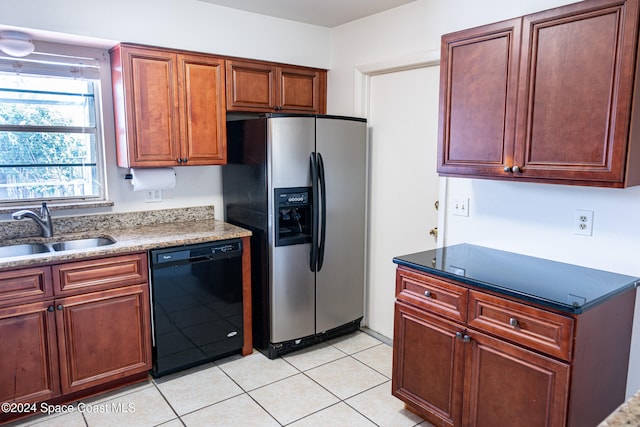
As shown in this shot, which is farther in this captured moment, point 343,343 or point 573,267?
point 343,343

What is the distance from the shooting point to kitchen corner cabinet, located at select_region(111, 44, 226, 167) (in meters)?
2.74

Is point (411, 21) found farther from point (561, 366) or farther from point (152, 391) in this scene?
point (152, 391)

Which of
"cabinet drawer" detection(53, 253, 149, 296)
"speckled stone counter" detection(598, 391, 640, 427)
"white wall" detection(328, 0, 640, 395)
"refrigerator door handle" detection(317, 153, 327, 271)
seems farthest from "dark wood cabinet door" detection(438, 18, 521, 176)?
"cabinet drawer" detection(53, 253, 149, 296)

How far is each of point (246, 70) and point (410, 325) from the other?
2.10 metres

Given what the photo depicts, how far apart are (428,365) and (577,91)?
4.69 ft

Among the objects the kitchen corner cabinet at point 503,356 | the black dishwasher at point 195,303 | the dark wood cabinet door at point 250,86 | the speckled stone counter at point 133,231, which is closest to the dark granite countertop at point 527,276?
the kitchen corner cabinet at point 503,356

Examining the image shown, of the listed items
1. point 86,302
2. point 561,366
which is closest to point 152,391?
point 86,302

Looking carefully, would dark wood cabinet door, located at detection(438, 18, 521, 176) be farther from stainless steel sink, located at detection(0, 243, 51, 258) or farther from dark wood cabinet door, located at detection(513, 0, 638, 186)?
stainless steel sink, located at detection(0, 243, 51, 258)

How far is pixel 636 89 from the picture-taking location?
5.59ft

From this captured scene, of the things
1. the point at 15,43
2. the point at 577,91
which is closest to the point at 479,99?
the point at 577,91

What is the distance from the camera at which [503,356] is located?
6.15ft

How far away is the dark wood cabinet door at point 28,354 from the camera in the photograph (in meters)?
2.24

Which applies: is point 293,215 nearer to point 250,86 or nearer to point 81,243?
point 250,86

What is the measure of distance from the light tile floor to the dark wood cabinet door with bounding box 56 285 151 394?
0.53 ft
